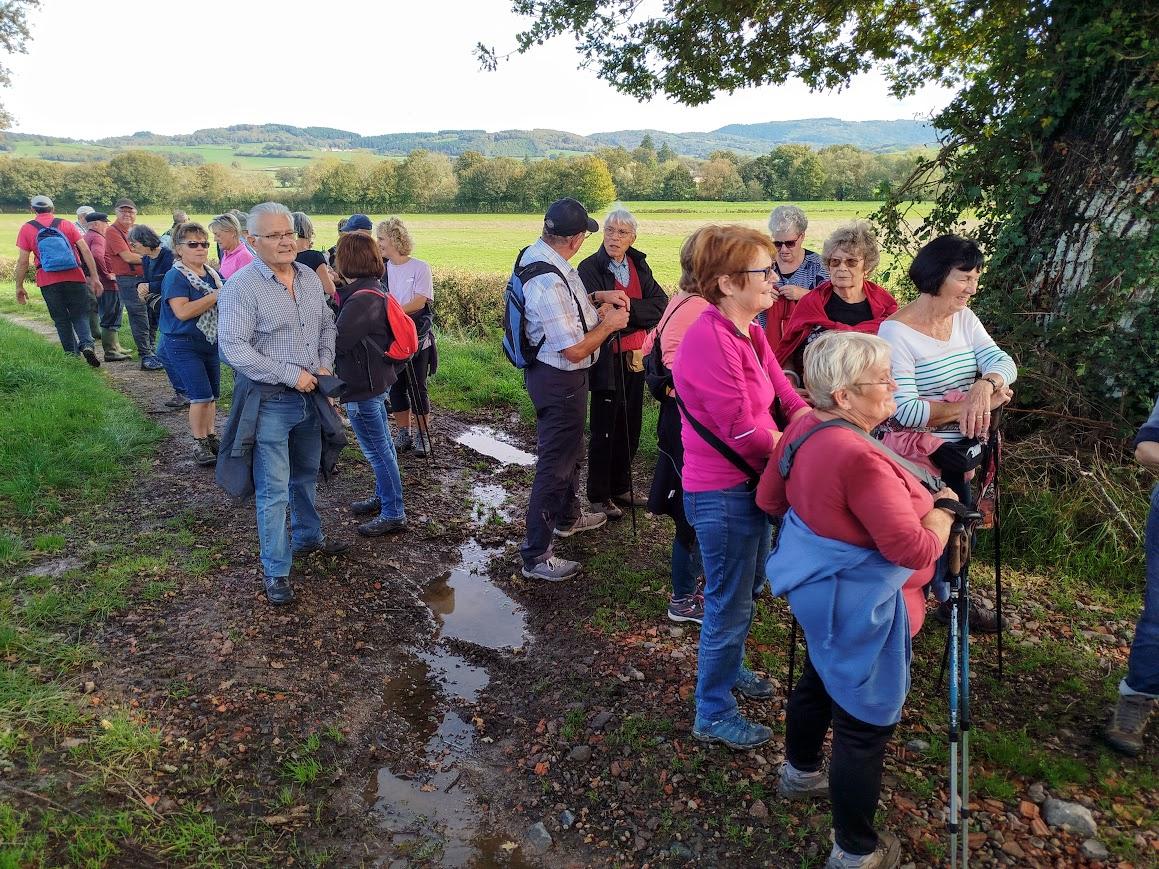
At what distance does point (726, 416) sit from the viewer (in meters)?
2.87

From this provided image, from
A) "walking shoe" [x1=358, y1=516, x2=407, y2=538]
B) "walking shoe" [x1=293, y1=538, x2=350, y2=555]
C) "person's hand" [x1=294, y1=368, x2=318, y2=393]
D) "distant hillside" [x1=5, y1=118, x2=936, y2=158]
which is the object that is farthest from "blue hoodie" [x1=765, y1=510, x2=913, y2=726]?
"distant hillside" [x1=5, y1=118, x2=936, y2=158]

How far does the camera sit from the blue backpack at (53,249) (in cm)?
945

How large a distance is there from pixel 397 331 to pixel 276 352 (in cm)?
108

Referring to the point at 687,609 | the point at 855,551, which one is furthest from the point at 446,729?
the point at 855,551

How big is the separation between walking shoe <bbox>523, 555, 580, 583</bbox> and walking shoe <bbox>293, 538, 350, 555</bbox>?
53.9 inches

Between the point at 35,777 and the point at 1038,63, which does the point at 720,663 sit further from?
the point at 1038,63

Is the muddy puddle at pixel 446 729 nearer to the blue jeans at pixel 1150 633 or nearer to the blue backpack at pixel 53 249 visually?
the blue jeans at pixel 1150 633

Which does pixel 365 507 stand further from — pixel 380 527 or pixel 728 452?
pixel 728 452

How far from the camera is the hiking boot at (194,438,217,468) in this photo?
676cm

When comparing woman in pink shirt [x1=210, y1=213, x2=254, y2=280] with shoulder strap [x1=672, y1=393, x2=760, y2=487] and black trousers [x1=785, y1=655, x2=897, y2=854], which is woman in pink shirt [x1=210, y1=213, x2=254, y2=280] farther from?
black trousers [x1=785, y1=655, x2=897, y2=854]

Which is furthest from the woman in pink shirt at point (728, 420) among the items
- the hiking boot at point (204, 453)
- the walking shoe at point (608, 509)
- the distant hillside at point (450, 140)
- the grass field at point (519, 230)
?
the distant hillside at point (450, 140)

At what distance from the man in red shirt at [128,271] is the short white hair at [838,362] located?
1028 centimetres

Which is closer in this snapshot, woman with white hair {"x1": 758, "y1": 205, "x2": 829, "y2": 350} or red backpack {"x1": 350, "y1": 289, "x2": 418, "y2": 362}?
woman with white hair {"x1": 758, "y1": 205, "x2": 829, "y2": 350}

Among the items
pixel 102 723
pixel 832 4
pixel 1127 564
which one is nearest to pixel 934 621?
pixel 1127 564
